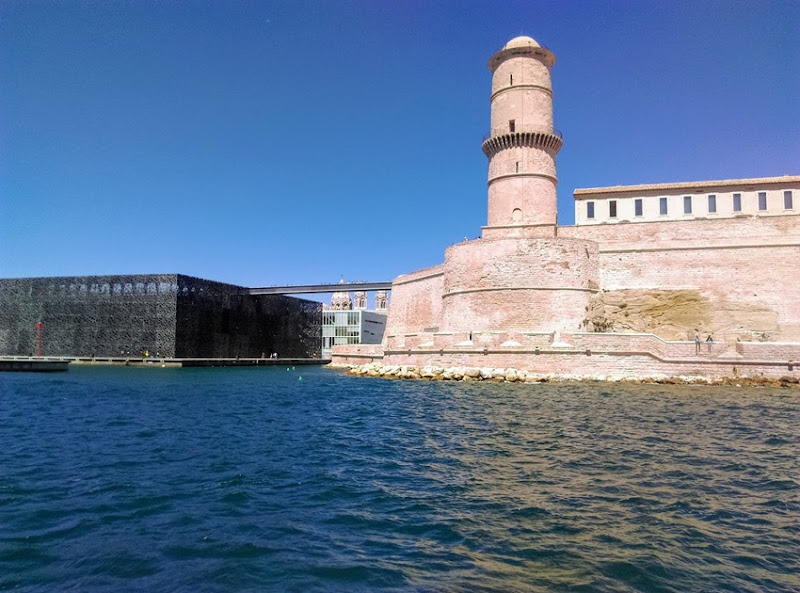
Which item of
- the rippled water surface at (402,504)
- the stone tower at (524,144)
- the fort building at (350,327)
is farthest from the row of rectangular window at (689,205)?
the fort building at (350,327)

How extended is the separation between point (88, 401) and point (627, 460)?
13.5 metres

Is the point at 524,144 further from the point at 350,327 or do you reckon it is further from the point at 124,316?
the point at 350,327

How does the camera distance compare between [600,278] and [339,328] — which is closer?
[600,278]

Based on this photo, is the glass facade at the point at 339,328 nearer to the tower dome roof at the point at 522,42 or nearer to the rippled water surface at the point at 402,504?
the tower dome roof at the point at 522,42

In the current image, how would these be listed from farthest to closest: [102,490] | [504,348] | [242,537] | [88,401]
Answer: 1. [504,348]
2. [88,401]
3. [102,490]
4. [242,537]

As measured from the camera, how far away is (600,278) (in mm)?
25453

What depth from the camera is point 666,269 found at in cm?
2442

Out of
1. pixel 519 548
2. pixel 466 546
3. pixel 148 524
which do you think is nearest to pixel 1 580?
pixel 148 524

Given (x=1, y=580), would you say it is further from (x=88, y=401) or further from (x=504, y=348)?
(x=504, y=348)

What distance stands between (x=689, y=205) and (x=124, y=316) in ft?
116

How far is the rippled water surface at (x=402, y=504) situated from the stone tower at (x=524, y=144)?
17654mm

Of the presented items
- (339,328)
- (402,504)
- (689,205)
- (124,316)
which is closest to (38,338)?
(124,316)

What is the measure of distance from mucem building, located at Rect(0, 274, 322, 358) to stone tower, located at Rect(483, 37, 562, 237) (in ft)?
75.1

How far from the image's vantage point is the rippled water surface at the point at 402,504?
13.0 feet
